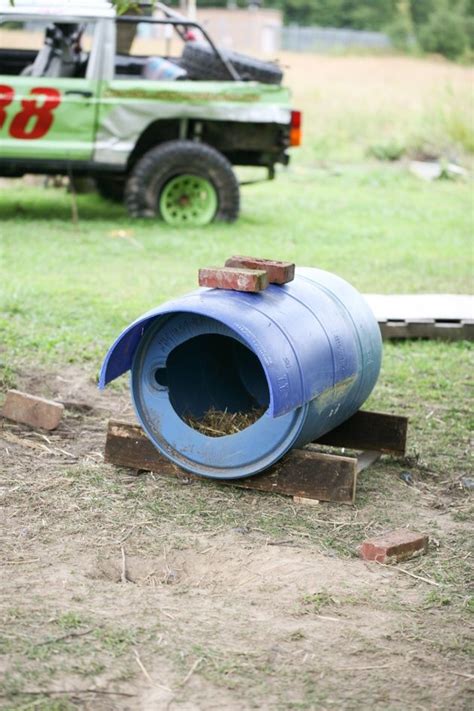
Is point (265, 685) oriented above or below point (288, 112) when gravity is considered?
below

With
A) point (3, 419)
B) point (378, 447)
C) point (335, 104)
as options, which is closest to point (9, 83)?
point (3, 419)

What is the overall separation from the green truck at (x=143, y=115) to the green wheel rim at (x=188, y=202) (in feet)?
0.04

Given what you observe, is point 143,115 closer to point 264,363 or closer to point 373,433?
point 373,433

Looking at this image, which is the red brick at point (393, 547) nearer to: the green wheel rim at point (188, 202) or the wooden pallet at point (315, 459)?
the wooden pallet at point (315, 459)

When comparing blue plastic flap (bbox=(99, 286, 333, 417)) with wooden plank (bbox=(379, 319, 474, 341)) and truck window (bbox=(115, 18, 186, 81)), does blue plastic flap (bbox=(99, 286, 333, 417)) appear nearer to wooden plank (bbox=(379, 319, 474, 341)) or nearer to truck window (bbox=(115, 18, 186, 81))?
wooden plank (bbox=(379, 319, 474, 341))

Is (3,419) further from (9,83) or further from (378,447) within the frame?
(9,83)

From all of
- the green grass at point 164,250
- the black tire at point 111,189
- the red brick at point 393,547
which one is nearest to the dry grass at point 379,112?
the green grass at point 164,250

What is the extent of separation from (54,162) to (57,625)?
8.88m

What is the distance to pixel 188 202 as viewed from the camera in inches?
503

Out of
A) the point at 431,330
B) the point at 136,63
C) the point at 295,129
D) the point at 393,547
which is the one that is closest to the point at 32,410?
the point at 393,547

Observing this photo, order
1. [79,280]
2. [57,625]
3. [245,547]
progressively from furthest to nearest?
[79,280]
[245,547]
[57,625]

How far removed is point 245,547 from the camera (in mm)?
4566

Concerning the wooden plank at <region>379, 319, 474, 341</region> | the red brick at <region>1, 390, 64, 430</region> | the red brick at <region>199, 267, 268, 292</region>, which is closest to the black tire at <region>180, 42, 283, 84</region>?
the wooden plank at <region>379, 319, 474, 341</region>

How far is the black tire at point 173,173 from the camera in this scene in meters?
12.3
